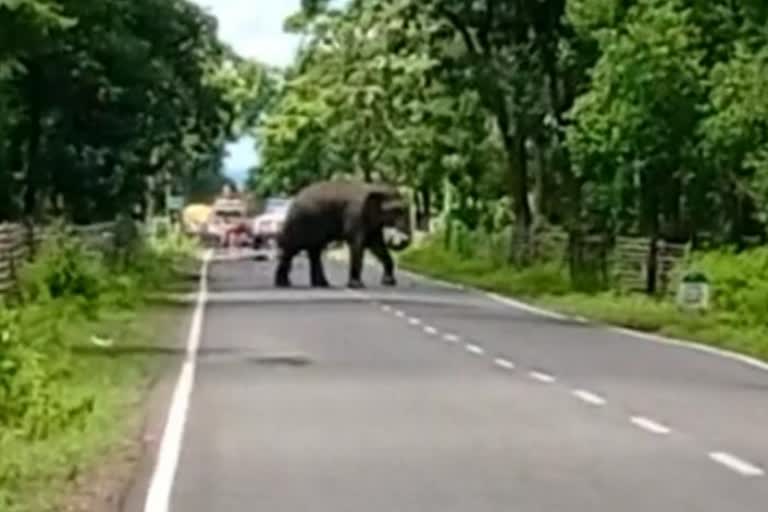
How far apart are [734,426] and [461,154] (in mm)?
54800

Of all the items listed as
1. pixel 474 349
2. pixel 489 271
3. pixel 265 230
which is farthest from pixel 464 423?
pixel 265 230

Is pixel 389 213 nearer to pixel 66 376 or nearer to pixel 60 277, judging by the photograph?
pixel 60 277

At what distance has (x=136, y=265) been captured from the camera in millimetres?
63531

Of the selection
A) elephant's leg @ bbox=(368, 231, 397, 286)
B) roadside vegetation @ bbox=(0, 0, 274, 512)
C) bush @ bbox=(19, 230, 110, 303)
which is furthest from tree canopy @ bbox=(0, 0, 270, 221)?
elephant's leg @ bbox=(368, 231, 397, 286)

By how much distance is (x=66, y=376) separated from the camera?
25859 mm

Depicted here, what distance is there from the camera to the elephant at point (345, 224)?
63219mm

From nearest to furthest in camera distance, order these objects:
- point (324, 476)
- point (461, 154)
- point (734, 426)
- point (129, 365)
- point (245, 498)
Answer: point (245, 498), point (324, 476), point (734, 426), point (129, 365), point (461, 154)

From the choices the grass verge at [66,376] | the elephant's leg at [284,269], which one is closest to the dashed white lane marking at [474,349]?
the grass verge at [66,376]

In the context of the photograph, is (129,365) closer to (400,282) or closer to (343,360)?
(343,360)

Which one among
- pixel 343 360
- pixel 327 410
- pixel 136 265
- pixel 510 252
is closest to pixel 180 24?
pixel 136 265

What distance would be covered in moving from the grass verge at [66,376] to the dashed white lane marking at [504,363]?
12.2ft

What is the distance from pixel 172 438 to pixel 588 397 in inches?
209

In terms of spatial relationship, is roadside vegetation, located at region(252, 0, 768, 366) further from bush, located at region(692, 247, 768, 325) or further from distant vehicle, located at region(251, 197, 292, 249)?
distant vehicle, located at region(251, 197, 292, 249)

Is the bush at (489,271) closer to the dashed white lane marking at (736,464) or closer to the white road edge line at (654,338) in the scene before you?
the white road edge line at (654,338)
